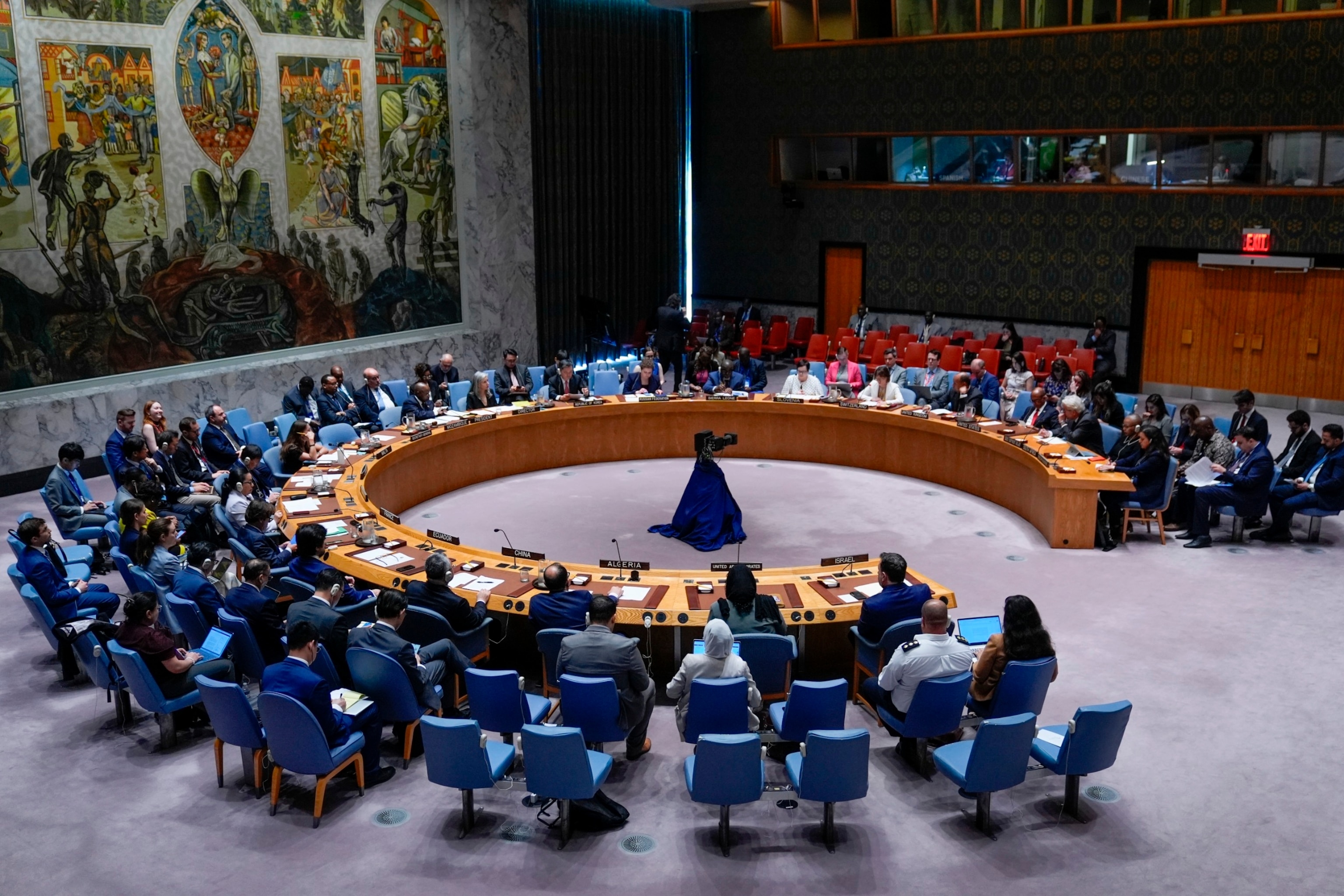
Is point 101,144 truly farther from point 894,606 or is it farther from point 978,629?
point 978,629

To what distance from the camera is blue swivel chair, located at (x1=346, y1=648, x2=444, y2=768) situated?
6.32 meters

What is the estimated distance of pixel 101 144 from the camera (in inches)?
498

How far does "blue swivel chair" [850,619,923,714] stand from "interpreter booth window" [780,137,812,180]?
14.1 metres

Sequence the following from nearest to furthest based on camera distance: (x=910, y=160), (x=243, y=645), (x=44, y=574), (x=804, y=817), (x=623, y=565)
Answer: (x=804, y=817) → (x=243, y=645) → (x=44, y=574) → (x=623, y=565) → (x=910, y=160)

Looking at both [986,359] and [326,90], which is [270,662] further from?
[986,359]

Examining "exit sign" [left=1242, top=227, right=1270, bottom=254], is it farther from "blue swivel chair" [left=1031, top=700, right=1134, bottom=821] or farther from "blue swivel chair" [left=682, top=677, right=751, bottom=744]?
"blue swivel chair" [left=682, top=677, right=751, bottom=744]

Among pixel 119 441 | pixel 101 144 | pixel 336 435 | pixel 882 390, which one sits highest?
pixel 101 144

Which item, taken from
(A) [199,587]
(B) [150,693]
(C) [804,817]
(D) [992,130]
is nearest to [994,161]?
(D) [992,130]

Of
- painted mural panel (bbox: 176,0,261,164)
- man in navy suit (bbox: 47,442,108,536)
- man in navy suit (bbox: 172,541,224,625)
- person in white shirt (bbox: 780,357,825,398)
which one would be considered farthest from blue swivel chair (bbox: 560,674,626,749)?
→ painted mural panel (bbox: 176,0,261,164)

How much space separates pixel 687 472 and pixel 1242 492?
572cm

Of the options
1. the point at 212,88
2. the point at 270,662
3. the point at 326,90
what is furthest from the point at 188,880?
the point at 326,90

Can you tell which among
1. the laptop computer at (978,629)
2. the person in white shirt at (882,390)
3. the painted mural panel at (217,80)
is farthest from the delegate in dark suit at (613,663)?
the painted mural panel at (217,80)

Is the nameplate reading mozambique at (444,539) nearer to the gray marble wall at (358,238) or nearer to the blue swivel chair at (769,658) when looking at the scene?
the blue swivel chair at (769,658)

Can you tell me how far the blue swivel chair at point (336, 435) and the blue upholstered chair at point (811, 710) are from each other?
22.2ft
